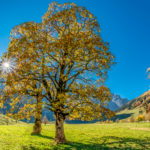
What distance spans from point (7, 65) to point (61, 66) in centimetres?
628

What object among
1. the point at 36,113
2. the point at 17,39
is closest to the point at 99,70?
the point at 36,113

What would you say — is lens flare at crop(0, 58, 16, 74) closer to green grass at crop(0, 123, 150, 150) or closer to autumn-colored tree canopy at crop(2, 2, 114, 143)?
→ autumn-colored tree canopy at crop(2, 2, 114, 143)

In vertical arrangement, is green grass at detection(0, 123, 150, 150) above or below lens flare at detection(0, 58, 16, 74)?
below

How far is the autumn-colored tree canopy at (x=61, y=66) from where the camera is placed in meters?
16.8

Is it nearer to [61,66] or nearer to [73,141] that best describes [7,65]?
[61,66]

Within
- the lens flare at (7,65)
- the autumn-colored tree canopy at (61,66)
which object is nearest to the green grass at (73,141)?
the autumn-colored tree canopy at (61,66)

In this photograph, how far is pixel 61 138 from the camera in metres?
18.8

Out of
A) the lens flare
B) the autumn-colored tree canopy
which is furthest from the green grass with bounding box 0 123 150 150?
the lens flare

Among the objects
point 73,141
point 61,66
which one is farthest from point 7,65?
point 73,141

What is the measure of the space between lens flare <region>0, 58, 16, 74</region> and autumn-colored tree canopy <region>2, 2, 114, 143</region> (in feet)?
1.75

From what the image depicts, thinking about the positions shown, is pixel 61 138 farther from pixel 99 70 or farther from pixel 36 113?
pixel 99 70

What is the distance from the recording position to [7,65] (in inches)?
683

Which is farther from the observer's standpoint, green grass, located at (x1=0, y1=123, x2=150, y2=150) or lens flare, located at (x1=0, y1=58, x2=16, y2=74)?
lens flare, located at (x1=0, y1=58, x2=16, y2=74)

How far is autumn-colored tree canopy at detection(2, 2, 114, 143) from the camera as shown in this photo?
16.8 m
